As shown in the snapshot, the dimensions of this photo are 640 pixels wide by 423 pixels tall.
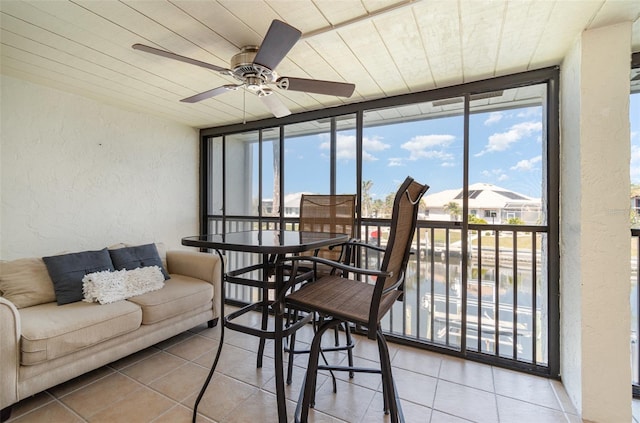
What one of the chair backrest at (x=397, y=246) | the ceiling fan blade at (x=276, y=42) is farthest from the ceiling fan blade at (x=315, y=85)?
the chair backrest at (x=397, y=246)

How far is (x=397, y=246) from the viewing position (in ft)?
4.01

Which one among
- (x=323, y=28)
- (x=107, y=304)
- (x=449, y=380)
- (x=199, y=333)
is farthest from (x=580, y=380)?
(x=107, y=304)

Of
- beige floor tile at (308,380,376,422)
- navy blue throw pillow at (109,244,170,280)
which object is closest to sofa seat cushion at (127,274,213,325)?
navy blue throw pillow at (109,244,170,280)

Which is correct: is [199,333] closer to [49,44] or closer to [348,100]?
[49,44]

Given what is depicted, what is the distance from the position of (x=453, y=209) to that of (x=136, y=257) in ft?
9.63

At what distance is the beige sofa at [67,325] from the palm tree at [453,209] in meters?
2.33

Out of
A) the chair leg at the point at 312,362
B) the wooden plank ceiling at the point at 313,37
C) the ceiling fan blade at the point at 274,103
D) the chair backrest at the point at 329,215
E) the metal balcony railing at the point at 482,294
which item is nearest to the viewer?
the chair leg at the point at 312,362

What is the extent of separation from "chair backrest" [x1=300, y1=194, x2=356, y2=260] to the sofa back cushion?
199cm

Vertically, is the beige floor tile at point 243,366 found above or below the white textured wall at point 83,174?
below

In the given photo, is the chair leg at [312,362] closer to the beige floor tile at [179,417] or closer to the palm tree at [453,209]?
the beige floor tile at [179,417]

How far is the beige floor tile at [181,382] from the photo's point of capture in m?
1.82

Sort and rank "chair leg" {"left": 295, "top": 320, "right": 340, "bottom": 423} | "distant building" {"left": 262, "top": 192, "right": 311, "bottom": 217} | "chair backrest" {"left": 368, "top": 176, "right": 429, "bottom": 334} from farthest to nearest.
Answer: "distant building" {"left": 262, "top": 192, "right": 311, "bottom": 217} < "chair leg" {"left": 295, "top": 320, "right": 340, "bottom": 423} < "chair backrest" {"left": 368, "top": 176, "right": 429, "bottom": 334}

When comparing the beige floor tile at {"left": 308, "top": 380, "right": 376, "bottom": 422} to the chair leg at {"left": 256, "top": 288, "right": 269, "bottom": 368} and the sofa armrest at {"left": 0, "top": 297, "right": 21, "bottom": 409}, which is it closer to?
the chair leg at {"left": 256, "top": 288, "right": 269, "bottom": 368}

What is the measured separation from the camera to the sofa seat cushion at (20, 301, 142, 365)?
5.34 ft
